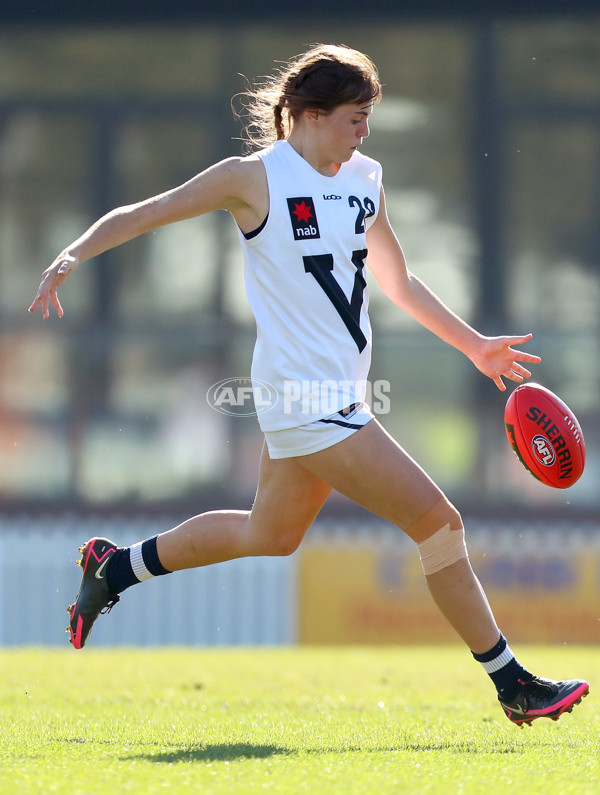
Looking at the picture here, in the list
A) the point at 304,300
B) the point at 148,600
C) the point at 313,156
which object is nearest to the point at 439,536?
the point at 304,300

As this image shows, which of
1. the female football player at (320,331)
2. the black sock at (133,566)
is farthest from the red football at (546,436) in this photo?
the black sock at (133,566)

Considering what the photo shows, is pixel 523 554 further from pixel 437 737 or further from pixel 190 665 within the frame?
pixel 437 737

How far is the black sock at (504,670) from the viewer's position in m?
3.82

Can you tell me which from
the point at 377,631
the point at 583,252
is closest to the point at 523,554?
the point at 377,631

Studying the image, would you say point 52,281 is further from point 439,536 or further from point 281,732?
point 281,732

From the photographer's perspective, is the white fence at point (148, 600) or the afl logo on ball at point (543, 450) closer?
the afl logo on ball at point (543, 450)

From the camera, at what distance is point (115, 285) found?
39.9 ft

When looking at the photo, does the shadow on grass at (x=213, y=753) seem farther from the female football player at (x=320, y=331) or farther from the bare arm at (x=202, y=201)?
the bare arm at (x=202, y=201)

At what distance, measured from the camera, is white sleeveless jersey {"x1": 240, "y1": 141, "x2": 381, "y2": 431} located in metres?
3.81

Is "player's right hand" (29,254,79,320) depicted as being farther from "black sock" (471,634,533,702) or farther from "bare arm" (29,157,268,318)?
"black sock" (471,634,533,702)

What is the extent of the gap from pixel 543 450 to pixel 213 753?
145 centimetres

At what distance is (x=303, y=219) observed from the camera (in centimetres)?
386

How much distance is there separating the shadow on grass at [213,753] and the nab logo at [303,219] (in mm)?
1480

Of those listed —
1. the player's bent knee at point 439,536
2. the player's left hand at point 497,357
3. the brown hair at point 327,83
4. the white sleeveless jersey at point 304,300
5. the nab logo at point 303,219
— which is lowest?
the player's bent knee at point 439,536
